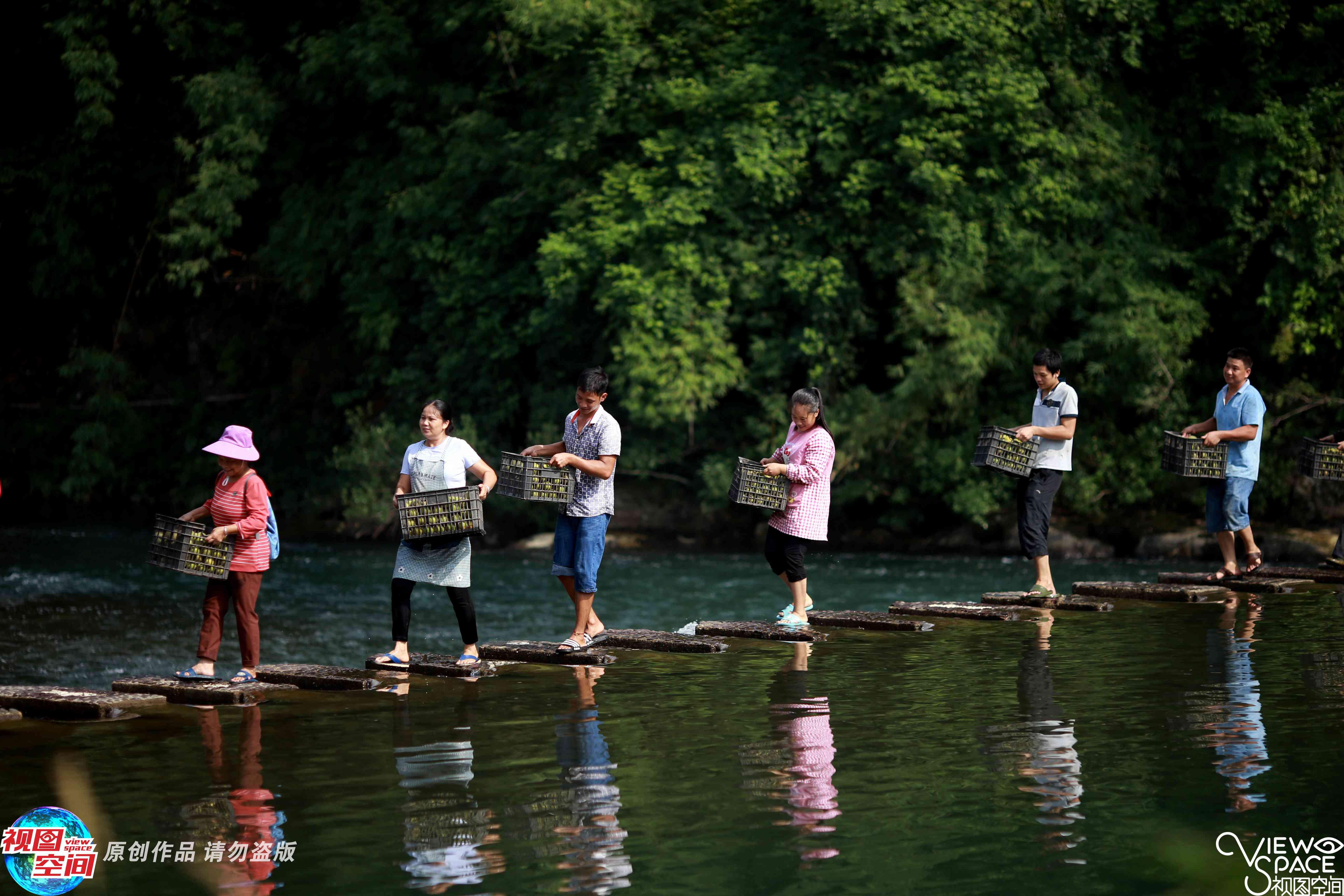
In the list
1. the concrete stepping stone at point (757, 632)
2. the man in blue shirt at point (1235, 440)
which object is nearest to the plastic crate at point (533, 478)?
the concrete stepping stone at point (757, 632)

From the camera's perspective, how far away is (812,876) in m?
5.56

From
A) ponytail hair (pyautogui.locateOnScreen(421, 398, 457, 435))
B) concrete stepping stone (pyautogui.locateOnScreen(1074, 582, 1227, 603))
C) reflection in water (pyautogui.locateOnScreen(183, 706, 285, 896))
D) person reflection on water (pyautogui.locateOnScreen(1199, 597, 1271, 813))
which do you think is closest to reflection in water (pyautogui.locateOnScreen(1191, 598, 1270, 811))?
person reflection on water (pyautogui.locateOnScreen(1199, 597, 1271, 813))

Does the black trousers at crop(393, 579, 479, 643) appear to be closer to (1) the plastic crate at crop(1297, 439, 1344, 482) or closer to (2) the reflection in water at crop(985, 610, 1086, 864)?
(2) the reflection in water at crop(985, 610, 1086, 864)

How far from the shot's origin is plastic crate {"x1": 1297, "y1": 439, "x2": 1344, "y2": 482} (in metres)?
14.2

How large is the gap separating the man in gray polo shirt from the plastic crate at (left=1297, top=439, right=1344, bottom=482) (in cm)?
319

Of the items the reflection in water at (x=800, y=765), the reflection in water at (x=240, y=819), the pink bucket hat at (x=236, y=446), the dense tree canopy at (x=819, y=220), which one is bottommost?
the reflection in water at (x=240, y=819)

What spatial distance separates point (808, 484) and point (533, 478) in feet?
7.30

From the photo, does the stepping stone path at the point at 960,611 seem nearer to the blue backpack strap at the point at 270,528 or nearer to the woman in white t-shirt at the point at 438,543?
the woman in white t-shirt at the point at 438,543

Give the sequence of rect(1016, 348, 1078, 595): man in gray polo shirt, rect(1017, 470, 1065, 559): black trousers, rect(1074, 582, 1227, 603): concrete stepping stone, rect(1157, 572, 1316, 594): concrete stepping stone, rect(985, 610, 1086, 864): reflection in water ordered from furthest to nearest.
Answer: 1. rect(1157, 572, 1316, 594): concrete stepping stone
2. rect(1074, 582, 1227, 603): concrete stepping stone
3. rect(1017, 470, 1065, 559): black trousers
4. rect(1016, 348, 1078, 595): man in gray polo shirt
5. rect(985, 610, 1086, 864): reflection in water

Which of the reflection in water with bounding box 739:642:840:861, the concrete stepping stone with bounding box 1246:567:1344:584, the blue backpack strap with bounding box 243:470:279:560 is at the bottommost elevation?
the reflection in water with bounding box 739:642:840:861

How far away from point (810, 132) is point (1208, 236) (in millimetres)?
7739

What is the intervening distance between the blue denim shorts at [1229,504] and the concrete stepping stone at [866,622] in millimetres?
3008

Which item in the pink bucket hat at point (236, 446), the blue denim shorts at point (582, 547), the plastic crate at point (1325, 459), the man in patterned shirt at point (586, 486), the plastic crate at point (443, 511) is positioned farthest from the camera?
the plastic crate at point (1325, 459)

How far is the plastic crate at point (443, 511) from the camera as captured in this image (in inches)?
375
